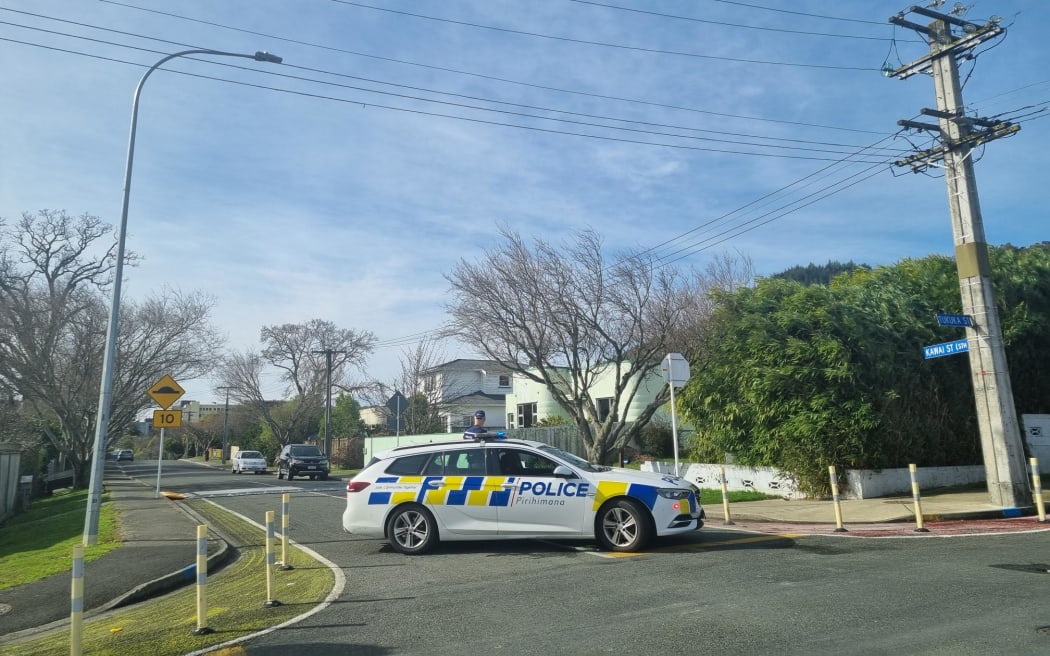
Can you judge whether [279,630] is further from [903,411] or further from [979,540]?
[903,411]

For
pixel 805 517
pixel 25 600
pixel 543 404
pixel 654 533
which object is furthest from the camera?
pixel 543 404

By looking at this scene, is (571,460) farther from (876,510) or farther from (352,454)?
(352,454)

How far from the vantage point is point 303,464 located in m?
34.3

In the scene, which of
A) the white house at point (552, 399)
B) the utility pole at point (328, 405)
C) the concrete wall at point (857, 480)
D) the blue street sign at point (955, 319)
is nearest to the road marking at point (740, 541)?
the concrete wall at point (857, 480)

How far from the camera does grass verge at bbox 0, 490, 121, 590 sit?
445 inches

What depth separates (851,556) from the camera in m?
9.17

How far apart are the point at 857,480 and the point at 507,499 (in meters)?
8.53

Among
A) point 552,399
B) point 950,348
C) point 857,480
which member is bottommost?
point 857,480

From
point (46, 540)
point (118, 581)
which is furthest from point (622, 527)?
point (46, 540)

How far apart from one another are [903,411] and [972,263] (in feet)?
11.3

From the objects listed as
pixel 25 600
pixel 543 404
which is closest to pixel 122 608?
pixel 25 600

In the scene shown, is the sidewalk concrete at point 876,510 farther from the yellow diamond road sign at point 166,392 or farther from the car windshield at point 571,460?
the yellow diamond road sign at point 166,392

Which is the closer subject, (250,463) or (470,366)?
(250,463)

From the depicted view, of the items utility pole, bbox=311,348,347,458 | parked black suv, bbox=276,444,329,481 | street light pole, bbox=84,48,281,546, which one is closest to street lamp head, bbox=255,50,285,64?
street light pole, bbox=84,48,281,546
